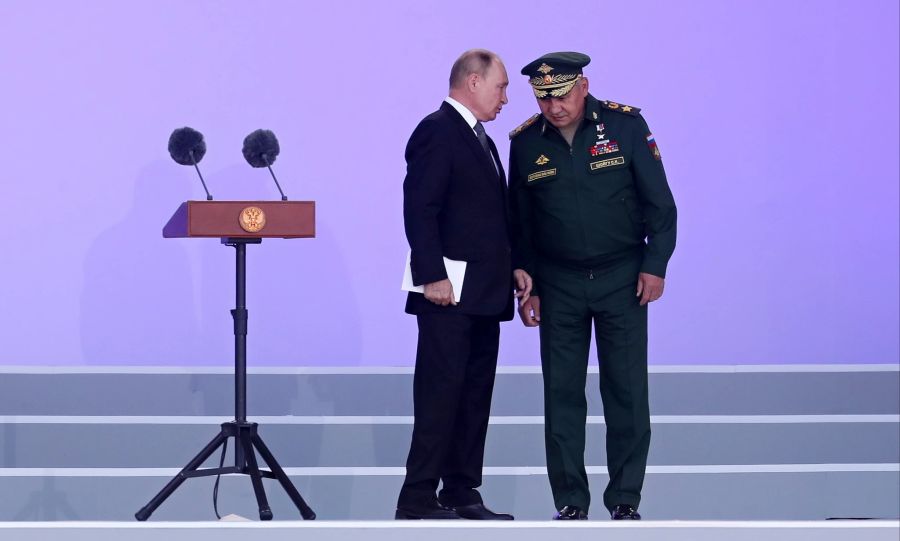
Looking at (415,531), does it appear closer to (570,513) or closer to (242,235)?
(570,513)

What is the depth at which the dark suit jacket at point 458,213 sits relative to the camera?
3.49 meters

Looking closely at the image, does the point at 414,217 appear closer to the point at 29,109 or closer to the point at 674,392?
the point at 674,392

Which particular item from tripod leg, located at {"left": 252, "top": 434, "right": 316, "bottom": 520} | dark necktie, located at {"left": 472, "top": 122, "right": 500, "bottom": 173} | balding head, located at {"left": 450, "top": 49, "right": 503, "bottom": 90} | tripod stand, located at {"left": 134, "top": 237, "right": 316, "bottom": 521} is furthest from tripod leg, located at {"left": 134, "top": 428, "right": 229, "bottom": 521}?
balding head, located at {"left": 450, "top": 49, "right": 503, "bottom": 90}

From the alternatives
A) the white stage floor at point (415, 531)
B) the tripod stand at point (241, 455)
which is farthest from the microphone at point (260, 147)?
the white stage floor at point (415, 531)

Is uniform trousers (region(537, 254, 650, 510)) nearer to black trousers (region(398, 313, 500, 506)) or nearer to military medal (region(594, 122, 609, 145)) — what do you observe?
black trousers (region(398, 313, 500, 506))

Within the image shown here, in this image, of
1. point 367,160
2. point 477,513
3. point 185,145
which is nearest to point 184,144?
point 185,145

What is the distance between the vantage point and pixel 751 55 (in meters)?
5.43

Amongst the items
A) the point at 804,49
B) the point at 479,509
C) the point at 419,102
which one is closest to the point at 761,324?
the point at 804,49

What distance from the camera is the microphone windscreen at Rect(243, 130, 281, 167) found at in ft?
12.2

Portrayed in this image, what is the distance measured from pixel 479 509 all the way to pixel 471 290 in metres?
0.58

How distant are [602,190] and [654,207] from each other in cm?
14

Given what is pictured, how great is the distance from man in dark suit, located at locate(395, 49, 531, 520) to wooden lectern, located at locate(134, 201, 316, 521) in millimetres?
303

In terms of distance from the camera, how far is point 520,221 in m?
3.70

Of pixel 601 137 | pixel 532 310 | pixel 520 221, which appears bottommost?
pixel 532 310
